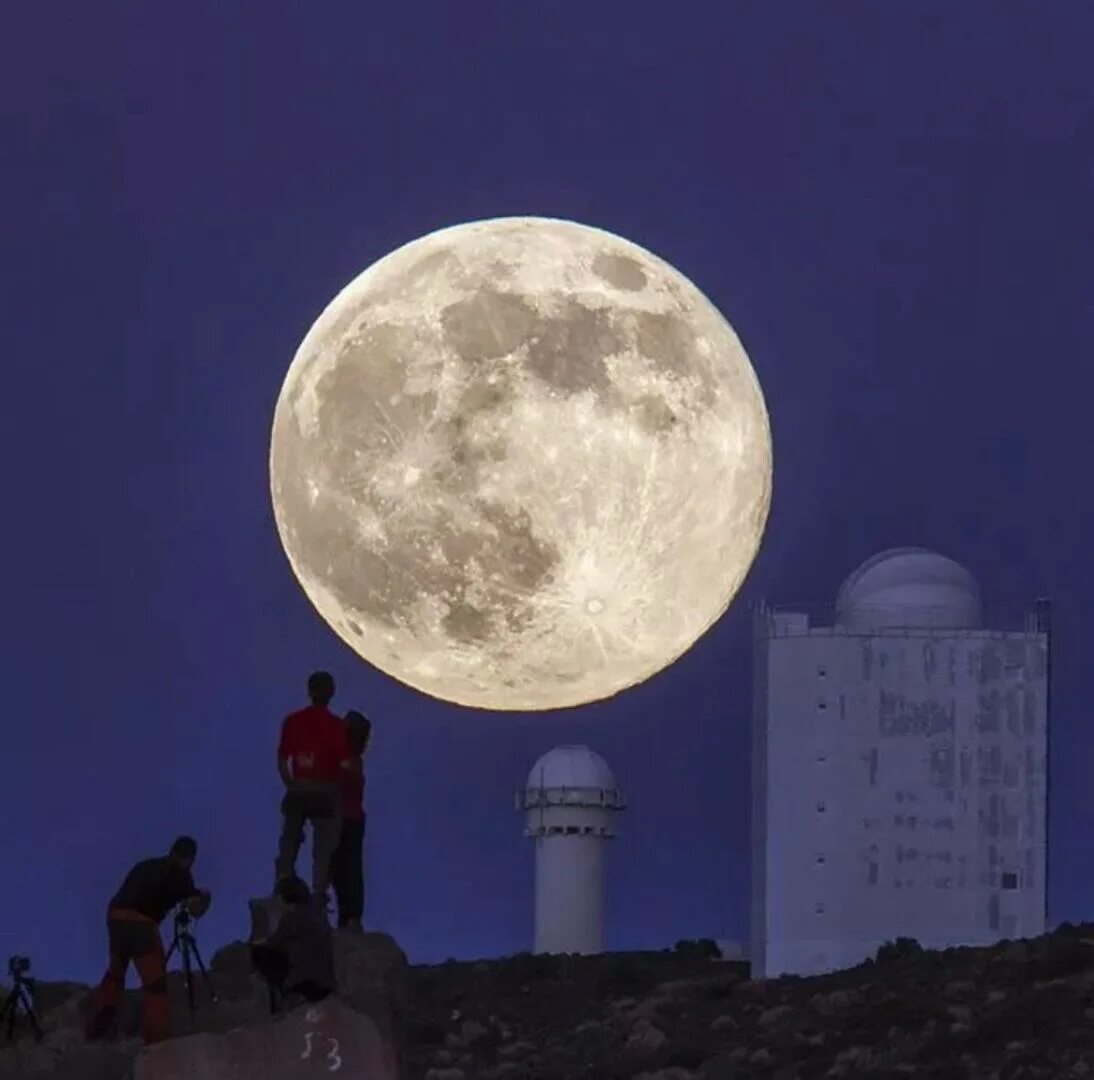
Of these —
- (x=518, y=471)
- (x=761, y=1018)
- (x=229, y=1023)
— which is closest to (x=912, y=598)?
(x=761, y=1018)

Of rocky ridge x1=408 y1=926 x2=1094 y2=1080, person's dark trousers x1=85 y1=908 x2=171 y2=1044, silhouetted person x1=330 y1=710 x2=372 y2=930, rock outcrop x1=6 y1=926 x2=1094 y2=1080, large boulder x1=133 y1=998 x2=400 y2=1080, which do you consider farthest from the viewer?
rocky ridge x1=408 y1=926 x2=1094 y2=1080

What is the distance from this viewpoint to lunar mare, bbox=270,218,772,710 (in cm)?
3008

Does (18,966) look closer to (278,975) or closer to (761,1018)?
(278,975)

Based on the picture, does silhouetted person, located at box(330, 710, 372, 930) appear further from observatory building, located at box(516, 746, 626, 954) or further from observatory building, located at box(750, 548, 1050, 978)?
observatory building, located at box(516, 746, 626, 954)

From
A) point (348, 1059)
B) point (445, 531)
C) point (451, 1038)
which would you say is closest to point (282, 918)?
point (348, 1059)

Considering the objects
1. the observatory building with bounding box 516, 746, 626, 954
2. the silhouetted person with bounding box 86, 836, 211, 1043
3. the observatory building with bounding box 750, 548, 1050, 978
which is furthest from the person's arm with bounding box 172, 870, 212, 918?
the observatory building with bounding box 516, 746, 626, 954

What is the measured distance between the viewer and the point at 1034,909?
79438 mm

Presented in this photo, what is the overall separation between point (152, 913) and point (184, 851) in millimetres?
595

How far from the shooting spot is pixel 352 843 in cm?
2686

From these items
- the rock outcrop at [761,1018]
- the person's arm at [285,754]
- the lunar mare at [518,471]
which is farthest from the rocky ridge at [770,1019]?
the person's arm at [285,754]

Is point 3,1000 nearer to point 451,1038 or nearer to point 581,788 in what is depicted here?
point 451,1038

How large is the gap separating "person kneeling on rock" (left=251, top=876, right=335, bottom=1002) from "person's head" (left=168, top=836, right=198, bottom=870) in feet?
2.51

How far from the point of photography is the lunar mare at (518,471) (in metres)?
30.1

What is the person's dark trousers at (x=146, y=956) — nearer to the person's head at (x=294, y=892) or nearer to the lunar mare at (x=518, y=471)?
the person's head at (x=294, y=892)
